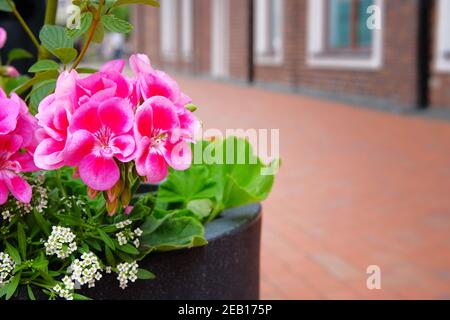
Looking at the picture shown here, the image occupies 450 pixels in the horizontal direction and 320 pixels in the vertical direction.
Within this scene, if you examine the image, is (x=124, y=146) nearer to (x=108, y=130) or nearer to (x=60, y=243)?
(x=108, y=130)

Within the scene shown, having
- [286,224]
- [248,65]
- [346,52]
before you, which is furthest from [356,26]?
[286,224]

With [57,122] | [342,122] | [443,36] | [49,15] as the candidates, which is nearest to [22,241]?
[57,122]

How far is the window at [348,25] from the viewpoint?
1461 centimetres

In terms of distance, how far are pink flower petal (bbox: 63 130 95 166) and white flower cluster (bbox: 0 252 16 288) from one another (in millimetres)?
224

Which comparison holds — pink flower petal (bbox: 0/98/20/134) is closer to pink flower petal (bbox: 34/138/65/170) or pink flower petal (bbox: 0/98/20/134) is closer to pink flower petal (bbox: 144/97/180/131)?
pink flower petal (bbox: 34/138/65/170)

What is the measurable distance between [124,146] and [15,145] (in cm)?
19

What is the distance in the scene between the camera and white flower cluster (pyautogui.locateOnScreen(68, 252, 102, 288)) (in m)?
1.21

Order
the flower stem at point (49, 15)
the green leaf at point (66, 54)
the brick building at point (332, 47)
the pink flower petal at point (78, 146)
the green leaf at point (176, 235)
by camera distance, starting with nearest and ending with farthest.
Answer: the pink flower petal at point (78, 146) < the green leaf at point (66, 54) < the green leaf at point (176, 235) < the flower stem at point (49, 15) < the brick building at point (332, 47)

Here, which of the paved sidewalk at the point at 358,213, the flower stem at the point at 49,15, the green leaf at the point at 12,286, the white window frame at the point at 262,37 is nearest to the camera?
the green leaf at the point at 12,286

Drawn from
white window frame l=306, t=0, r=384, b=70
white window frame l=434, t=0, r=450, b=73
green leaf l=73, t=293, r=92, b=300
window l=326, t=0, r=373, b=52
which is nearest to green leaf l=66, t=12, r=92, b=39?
green leaf l=73, t=293, r=92, b=300

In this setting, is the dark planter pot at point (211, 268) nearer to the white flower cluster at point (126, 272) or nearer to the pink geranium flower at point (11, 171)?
the white flower cluster at point (126, 272)

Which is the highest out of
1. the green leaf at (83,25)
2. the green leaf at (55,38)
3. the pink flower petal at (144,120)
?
the green leaf at (83,25)

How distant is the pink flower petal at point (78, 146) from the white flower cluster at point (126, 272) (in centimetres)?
26

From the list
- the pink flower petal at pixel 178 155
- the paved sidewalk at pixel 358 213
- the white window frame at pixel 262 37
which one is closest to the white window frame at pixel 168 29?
the white window frame at pixel 262 37
